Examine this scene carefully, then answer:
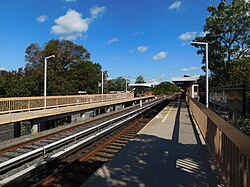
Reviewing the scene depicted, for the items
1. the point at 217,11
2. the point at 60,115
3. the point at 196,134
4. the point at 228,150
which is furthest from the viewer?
the point at 217,11

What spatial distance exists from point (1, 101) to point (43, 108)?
14.6 feet

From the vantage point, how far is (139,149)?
25.8 ft

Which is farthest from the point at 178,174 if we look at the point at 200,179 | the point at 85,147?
the point at 85,147

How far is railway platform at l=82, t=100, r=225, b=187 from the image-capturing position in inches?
195

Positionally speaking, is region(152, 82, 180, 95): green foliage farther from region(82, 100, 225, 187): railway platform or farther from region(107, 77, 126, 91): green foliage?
region(82, 100, 225, 187): railway platform

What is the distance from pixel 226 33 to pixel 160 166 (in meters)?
25.5

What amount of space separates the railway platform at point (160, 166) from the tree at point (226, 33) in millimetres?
19039

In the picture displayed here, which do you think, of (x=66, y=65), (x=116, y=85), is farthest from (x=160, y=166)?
(x=116, y=85)

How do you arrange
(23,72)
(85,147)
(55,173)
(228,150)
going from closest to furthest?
(228,150) < (55,173) < (85,147) < (23,72)

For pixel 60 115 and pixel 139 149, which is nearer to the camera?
pixel 139 149

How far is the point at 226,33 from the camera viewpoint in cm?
2719

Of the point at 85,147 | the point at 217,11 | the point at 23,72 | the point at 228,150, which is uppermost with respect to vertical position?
the point at 217,11

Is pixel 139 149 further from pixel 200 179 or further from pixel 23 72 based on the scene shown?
pixel 23 72

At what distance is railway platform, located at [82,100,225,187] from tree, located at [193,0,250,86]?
19.0 metres
